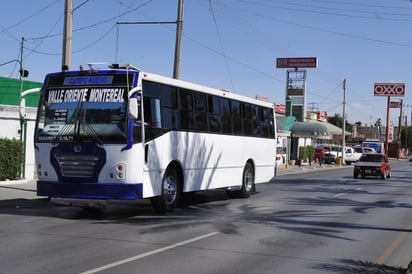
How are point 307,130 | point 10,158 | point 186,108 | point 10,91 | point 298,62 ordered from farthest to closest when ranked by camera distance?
point 298,62 < point 307,130 < point 10,91 < point 10,158 < point 186,108

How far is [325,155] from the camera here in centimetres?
5375

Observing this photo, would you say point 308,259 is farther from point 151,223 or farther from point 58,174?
point 58,174

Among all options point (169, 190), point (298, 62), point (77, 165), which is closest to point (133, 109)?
point (77, 165)

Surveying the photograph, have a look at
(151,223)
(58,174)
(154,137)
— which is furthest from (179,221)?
(58,174)

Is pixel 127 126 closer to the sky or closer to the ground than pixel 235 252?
closer to the sky

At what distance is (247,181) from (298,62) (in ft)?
158

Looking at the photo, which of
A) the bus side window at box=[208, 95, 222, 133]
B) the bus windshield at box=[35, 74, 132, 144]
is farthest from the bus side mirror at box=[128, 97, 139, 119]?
the bus side window at box=[208, 95, 222, 133]

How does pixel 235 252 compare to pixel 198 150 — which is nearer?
pixel 235 252

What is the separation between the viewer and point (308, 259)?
792 centimetres

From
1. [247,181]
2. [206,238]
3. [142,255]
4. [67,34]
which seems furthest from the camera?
[247,181]

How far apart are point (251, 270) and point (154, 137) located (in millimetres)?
5239

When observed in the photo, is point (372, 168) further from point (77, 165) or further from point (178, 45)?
point (77, 165)

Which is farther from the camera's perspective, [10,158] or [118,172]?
[10,158]

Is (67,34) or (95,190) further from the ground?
(67,34)
